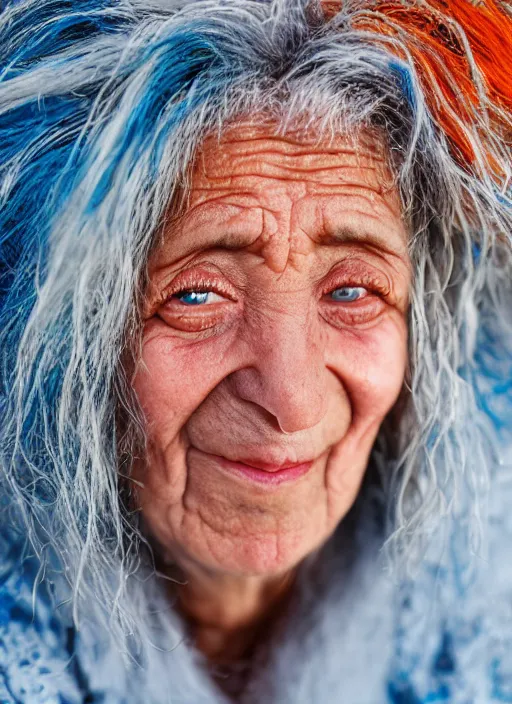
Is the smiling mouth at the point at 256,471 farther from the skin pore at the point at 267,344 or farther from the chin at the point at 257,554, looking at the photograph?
the chin at the point at 257,554

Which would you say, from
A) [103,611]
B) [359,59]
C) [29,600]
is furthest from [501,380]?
[29,600]

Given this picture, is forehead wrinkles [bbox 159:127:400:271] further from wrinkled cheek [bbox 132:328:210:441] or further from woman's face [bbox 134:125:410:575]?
wrinkled cheek [bbox 132:328:210:441]

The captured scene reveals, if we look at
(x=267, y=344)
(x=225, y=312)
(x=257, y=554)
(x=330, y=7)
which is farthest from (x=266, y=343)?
(x=330, y=7)

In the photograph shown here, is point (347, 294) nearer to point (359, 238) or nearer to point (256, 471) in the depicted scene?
point (359, 238)

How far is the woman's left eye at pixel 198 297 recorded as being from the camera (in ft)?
4.64

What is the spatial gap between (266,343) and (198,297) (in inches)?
6.2

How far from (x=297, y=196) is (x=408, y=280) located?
0.37m

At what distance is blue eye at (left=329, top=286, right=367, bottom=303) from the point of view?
1479mm

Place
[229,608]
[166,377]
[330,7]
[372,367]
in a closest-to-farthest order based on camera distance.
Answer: [330,7]
[166,377]
[372,367]
[229,608]

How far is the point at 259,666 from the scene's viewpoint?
1.86 m

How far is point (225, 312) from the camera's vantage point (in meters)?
1.42

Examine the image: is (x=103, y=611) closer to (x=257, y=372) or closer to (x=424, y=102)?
(x=257, y=372)

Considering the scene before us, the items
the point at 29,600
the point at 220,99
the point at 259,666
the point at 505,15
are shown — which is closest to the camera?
the point at 220,99

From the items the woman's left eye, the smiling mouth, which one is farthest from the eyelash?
the smiling mouth
